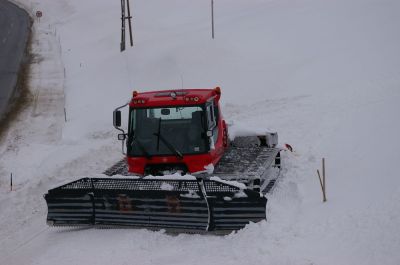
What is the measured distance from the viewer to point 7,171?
16.0 metres

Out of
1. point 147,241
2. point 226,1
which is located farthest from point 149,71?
point 226,1

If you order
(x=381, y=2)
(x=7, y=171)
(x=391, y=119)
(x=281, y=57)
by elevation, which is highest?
(x=381, y=2)

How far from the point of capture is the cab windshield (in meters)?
11.0

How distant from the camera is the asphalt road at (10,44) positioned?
2848cm

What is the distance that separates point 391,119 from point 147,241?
8378 millimetres

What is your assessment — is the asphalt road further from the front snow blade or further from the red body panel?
the front snow blade

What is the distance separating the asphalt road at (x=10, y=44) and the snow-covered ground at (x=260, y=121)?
130cm

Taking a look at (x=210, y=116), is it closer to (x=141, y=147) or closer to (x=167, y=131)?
(x=167, y=131)

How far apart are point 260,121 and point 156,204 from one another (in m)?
9.38

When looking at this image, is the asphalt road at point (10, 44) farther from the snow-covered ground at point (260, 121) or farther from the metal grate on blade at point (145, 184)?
the metal grate on blade at point (145, 184)

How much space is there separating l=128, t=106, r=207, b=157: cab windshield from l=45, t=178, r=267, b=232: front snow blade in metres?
1.07

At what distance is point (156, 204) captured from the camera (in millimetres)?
10117

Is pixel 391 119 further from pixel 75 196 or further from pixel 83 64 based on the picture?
pixel 83 64

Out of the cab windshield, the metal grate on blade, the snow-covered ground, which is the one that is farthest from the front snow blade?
the cab windshield
